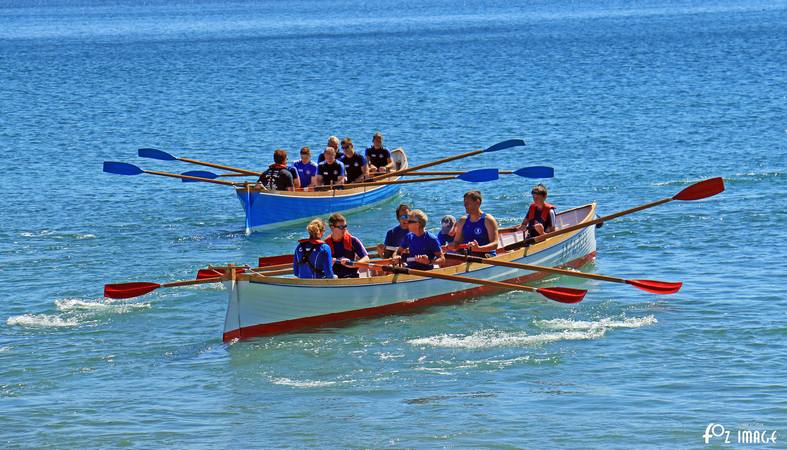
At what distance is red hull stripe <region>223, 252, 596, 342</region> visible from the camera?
17.3 m

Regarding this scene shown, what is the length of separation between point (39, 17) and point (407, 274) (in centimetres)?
14299

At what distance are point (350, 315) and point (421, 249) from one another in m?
1.50

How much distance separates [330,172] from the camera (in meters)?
26.6

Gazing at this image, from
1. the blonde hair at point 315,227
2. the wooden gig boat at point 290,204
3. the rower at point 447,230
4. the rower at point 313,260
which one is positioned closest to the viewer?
the blonde hair at point 315,227

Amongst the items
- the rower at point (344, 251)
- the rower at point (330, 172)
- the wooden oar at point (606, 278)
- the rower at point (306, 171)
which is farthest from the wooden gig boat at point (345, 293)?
the rower at point (306, 171)

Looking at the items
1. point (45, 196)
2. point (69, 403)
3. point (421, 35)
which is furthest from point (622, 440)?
point (421, 35)

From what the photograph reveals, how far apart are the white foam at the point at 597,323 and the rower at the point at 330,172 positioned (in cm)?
911

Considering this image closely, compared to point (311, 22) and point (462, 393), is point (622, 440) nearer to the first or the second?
point (462, 393)

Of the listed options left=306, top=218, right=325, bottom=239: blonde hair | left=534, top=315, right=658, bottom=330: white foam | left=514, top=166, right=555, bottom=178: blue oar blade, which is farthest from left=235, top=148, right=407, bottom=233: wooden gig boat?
left=534, top=315, right=658, bottom=330: white foam

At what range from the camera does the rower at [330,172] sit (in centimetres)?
2641

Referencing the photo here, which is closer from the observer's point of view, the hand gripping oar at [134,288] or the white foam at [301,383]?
the white foam at [301,383]

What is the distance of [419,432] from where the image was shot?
46.8ft

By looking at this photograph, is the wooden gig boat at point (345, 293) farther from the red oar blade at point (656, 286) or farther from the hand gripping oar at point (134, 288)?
the red oar blade at point (656, 286)

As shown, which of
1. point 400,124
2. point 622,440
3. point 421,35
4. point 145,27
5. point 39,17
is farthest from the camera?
point 39,17
